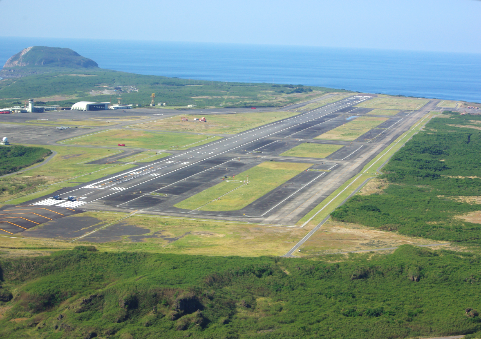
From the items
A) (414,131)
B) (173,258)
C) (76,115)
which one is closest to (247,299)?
(173,258)

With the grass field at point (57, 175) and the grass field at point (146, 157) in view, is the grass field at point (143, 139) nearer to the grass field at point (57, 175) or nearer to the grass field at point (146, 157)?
the grass field at point (146, 157)

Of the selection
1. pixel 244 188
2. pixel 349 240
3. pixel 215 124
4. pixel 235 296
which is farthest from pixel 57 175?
pixel 215 124

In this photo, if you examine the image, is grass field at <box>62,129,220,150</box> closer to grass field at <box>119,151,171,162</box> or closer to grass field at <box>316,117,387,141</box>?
grass field at <box>119,151,171,162</box>

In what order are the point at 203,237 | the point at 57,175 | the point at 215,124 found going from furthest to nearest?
the point at 215,124 < the point at 57,175 < the point at 203,237

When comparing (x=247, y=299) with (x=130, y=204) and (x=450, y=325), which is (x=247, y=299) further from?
(x=130, y=204)

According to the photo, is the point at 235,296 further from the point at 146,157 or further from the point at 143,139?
the point at 143,139

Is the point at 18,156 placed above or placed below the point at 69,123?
below

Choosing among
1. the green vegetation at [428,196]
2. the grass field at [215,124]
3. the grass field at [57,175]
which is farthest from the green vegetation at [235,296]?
the grass field at [215,124]
